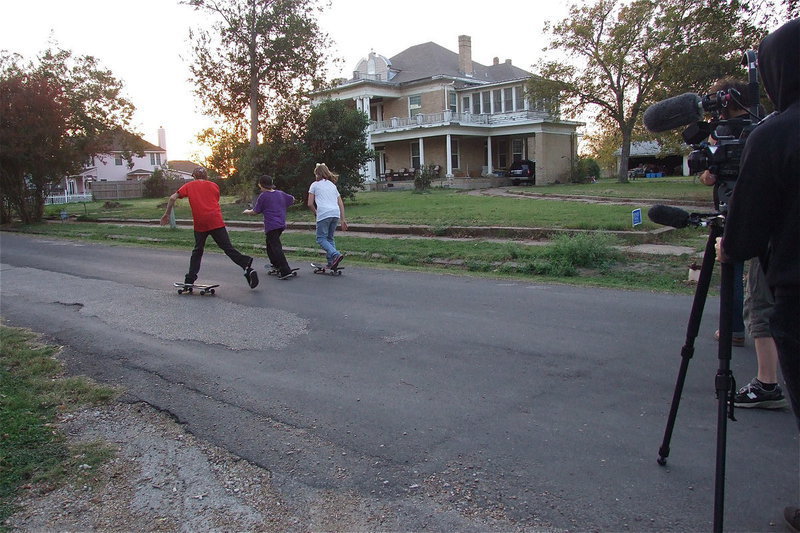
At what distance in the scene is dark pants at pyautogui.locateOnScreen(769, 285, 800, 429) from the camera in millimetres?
2410

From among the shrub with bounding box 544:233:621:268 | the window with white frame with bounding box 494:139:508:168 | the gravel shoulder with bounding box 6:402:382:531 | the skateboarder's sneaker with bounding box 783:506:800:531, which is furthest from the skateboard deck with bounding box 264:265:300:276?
the window with white frame with bounding box 494:139:508:168

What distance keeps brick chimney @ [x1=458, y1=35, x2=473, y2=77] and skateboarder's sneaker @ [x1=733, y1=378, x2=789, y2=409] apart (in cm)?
4358

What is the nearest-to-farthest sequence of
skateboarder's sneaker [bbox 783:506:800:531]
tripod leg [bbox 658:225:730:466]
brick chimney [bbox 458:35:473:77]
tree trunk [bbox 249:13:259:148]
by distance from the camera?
skateboarder's sneaker [bbox 783:506:800:531] → tripod leg [bbox 658:225:730:466] → tree trunk [bbox 249:13:259:148] → brick chimney [bbox 458:35:473:77]

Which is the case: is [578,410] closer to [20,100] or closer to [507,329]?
[507,329]

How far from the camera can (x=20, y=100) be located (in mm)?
25797

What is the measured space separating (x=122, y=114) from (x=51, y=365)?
129ft

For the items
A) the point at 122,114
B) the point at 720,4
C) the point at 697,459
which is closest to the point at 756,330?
the point at 697,459

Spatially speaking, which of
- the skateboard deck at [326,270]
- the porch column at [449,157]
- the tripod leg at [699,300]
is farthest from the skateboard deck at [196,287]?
the porch column at [449,157]

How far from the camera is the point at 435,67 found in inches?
1748

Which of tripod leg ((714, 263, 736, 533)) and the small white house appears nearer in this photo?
tripod leg ((714, 263, 736, 533))

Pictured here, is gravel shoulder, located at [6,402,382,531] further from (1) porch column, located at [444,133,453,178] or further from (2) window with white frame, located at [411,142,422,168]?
(2) window with white frame, located at [411,142,422,168]

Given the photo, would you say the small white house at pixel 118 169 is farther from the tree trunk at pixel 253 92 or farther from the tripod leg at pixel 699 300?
the tripod leg at pixel 699 300

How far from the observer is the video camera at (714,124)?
2900 millimetres

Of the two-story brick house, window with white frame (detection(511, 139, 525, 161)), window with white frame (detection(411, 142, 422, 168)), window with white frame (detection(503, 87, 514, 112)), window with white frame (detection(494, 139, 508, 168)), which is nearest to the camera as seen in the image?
the two-story brick house
